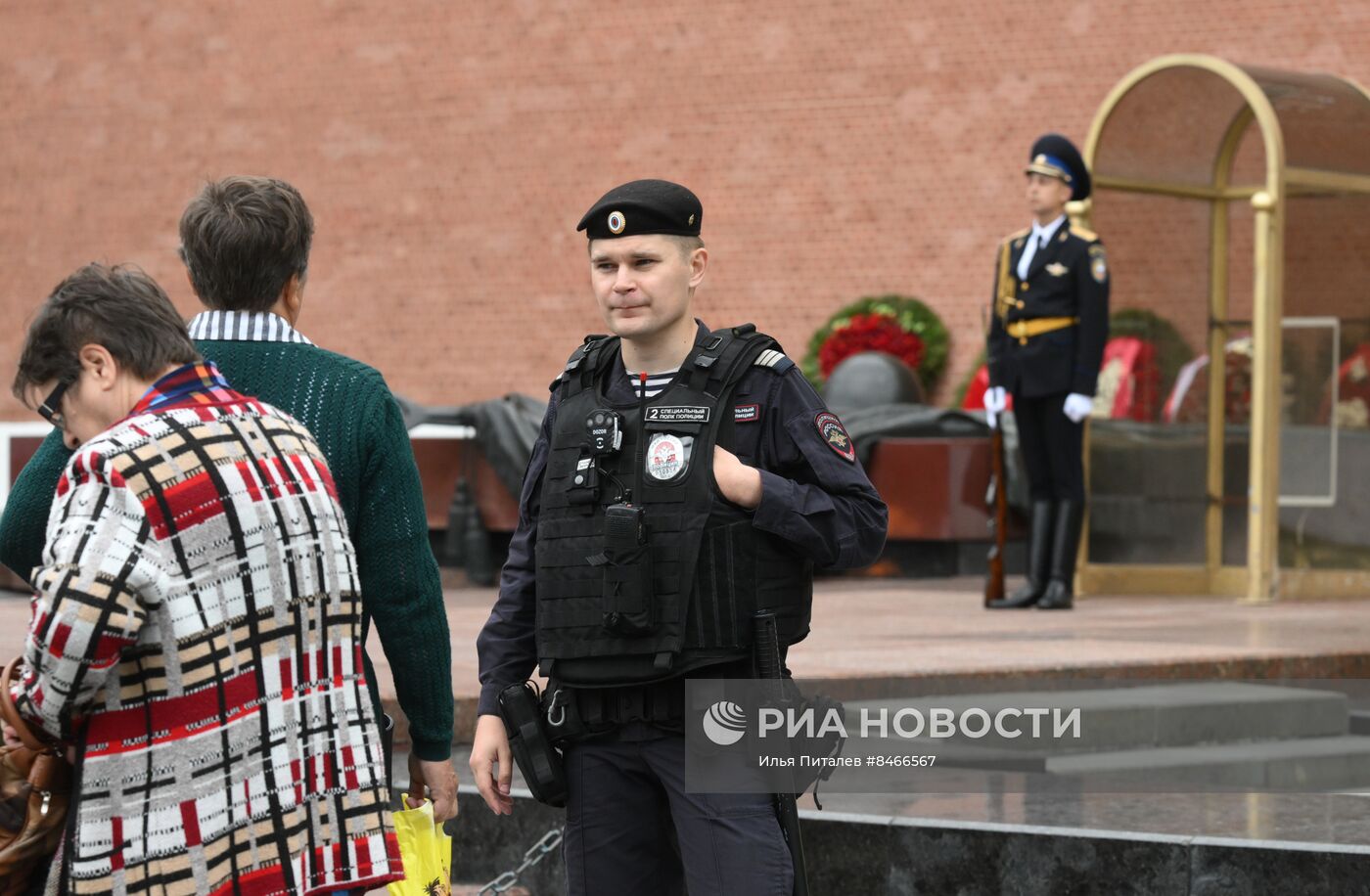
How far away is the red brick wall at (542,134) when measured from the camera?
17000 millimetres

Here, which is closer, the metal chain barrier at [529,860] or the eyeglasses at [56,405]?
the eyeglasses at [56,405]

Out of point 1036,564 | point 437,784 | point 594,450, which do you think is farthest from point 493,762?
point 1036,564

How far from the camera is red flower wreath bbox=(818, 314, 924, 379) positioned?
1705 centimetres

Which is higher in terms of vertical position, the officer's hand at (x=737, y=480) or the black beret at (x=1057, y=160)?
the black beret at (x=1057, y=160)

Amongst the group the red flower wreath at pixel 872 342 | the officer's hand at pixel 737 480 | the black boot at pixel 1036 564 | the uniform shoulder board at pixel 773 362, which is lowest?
the black boot at pixel 1036 564

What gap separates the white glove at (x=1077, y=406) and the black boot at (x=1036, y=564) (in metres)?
0.52

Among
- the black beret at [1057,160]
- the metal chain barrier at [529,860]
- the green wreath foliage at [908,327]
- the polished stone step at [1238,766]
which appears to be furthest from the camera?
the green wreath foliage at [908,327]

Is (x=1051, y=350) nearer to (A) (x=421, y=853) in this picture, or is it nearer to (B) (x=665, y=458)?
(B) (x=665, y=458)

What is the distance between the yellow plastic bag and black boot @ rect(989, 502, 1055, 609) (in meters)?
6.50

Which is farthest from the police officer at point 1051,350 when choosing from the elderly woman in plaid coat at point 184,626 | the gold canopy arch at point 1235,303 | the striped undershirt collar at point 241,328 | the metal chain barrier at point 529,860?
the elderly woman in plaid coat at point 184,626

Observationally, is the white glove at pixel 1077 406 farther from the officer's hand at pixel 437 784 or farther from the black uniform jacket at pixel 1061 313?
the officer's hand at pixel 437 784

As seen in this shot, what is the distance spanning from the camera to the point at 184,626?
2.38 m

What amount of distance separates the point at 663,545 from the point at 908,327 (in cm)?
1448

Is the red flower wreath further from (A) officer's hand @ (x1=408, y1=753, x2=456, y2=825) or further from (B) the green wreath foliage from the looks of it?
(A) officer's hand @ (x1=408, y1=753, x2=456, y2=825)
